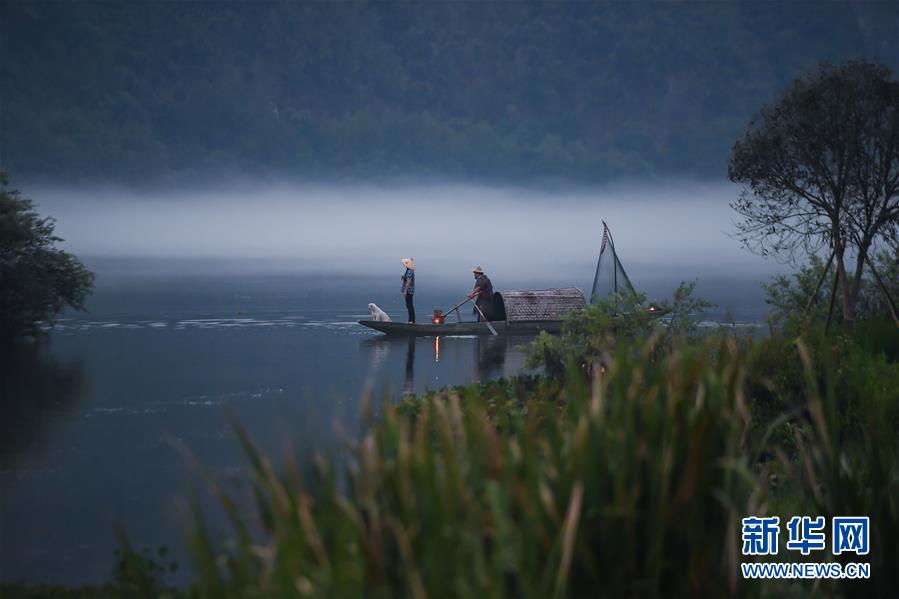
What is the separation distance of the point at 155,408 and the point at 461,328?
1392 centimetres

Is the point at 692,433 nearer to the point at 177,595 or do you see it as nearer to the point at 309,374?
the point at 177,595

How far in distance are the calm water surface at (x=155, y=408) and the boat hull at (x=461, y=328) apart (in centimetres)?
51

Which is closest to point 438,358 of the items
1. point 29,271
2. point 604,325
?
point 29,271

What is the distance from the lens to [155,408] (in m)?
18.2

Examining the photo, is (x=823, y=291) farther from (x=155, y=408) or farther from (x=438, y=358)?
(x=155, y=408)

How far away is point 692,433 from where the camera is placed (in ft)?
10.5

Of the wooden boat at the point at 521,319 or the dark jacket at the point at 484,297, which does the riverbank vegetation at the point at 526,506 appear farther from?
the dark jacket at the point at 484,297

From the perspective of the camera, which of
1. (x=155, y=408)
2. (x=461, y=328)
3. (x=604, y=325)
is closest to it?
(x=604, y=325)

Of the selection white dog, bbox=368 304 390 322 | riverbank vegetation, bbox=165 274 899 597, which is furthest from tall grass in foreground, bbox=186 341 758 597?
white dog, bbox=368 304 390 322

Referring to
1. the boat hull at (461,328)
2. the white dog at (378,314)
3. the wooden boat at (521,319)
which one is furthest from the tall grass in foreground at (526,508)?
the white dog at (378,314)

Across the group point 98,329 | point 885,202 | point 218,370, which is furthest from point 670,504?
point 98,329

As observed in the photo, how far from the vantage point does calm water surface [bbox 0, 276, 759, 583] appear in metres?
8.88

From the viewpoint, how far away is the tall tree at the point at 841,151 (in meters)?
16.0

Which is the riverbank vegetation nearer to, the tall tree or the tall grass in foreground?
the tall grass in foreground
